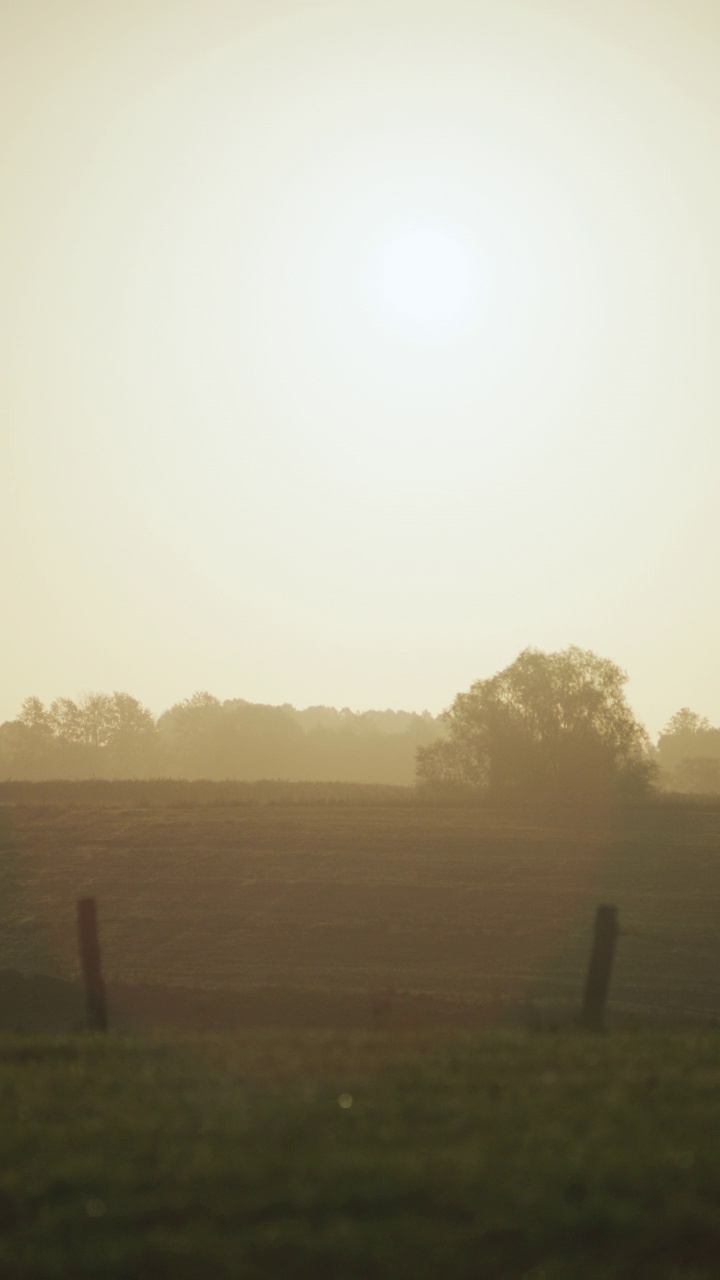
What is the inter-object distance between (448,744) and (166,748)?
262 feet

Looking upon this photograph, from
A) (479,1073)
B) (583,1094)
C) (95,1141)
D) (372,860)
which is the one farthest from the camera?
(372,860)

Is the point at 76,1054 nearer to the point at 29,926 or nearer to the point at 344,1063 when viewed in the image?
the point at 344,1063

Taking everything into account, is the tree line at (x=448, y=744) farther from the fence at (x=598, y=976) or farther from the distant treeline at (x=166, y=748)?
the fence at (x=598, y=976)

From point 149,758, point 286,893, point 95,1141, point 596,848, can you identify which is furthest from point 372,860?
point 149,758

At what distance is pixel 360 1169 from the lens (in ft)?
24.5

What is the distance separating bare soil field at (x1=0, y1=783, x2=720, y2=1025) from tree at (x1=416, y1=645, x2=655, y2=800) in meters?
10.7

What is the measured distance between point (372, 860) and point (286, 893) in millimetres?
5496

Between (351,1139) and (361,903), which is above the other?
(351,1139)

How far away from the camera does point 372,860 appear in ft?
149

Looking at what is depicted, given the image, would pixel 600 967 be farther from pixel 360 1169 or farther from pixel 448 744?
pixel 448 744

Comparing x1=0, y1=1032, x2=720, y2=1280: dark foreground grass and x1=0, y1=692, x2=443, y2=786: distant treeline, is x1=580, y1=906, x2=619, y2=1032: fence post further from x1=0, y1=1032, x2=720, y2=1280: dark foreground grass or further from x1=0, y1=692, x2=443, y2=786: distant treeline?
x1=0, y1=692, x2=443, y2=786: distant treeline

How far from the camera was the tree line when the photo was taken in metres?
71.9

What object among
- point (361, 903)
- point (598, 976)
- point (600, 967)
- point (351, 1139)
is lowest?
point (361, 903)

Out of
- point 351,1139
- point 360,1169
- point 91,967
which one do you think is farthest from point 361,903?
point 360,1169
